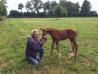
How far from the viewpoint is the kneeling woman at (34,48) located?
11430 mm

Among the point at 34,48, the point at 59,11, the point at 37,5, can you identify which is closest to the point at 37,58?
the point at 34,48

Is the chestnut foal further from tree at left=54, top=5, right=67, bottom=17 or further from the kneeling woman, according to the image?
tree at left=54, top=5, right=67, bottom=17

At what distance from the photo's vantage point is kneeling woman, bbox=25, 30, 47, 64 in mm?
11430

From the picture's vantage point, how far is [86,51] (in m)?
13.9

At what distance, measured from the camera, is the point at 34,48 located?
37.6 ft

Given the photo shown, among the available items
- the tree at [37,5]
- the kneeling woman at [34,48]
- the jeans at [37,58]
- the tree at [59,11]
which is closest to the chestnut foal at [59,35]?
the kneeling woman at [34,48]

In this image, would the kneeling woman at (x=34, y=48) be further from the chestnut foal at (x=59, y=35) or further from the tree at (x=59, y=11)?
the tree at (x=59, y=11)

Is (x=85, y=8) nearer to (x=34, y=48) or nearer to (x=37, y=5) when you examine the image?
(x=37, y=5)

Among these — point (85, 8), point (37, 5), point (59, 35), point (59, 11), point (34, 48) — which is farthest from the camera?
point (37, 5)

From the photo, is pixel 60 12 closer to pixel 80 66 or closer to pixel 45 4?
pixel 45 4

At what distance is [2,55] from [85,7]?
81561 millimetres

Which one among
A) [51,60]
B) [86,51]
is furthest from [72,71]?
[86,51]

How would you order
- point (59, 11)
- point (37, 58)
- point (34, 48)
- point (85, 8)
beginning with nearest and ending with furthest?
point (34, 48) < point (37, 58) < point (59, 11) < point (85, 8)

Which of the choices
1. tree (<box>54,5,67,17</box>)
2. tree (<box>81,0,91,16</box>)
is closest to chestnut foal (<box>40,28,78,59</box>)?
tree (<box>54,5,67,17</box>)
